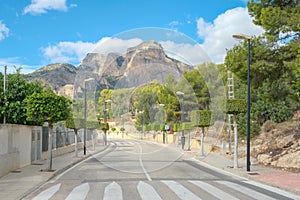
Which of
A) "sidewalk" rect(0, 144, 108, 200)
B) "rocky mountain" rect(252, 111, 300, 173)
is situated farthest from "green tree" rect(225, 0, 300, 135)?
"sidewalk" rect(0, 144, 108, 200)

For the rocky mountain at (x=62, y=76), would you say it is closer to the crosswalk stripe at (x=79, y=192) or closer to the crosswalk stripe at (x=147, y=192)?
the crosswalk stripe at (x=79, y=192)

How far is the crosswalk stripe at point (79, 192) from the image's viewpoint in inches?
403

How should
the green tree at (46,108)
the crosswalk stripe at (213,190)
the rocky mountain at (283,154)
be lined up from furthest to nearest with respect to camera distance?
the rocky mountain at (283,154)
the green tree at (46,108)
the crosswalk stripe at (213,190)

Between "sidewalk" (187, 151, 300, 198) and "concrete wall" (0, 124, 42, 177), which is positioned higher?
"concrete wall" (0, 124, 42, 177)

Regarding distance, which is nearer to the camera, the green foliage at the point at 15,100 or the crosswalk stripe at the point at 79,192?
the crosswalk stripe at the point at 79,192

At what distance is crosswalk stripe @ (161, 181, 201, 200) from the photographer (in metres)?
10.1

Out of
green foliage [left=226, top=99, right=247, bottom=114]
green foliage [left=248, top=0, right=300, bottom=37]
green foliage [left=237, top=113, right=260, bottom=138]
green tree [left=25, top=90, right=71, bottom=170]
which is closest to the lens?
green tree [left=25, top=90, right=71, bottom=170]

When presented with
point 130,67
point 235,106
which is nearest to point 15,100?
point 130,67

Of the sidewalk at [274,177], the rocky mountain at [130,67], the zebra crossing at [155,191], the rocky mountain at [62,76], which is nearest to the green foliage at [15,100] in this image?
the rocky mountain at [62,76]

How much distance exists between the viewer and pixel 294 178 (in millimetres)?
14180

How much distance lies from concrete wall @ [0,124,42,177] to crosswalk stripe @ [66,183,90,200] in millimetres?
4019

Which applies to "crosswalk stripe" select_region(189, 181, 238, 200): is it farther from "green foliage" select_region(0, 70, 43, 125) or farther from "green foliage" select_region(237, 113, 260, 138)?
"green foliage" select_region(237, 113, 260, 138)

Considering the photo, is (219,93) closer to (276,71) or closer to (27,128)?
(276,71)

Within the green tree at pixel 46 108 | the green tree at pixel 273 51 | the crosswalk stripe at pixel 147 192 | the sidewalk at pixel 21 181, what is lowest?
the sidewalk at pixel 21 181
